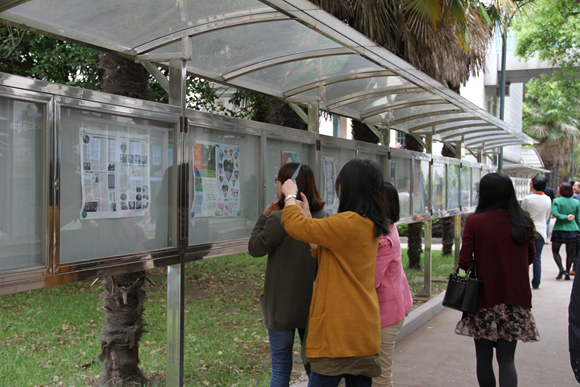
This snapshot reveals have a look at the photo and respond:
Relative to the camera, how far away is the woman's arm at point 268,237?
10.3 ft

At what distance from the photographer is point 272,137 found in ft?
15.1

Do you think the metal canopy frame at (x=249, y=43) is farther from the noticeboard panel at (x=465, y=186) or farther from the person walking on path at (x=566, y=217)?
the noticeboard panel at (x=465, y=186)

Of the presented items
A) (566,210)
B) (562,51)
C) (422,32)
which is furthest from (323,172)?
(562,51)

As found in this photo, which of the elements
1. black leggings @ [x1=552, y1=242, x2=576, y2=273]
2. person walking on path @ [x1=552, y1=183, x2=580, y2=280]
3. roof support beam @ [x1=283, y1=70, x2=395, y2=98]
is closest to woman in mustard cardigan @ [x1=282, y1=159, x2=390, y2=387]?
roof support beam @ [x1=283, y1=70, x2=395, y2=98]

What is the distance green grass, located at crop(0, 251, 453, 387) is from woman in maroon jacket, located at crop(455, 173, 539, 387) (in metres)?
2.13

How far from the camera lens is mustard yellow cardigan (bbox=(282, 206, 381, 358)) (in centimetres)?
262

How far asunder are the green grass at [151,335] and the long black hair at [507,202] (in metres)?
2.65

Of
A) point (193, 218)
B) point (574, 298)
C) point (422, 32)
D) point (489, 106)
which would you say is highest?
point (489, 106)

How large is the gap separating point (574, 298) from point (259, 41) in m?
2.88

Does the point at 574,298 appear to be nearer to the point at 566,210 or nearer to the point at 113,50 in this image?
the point at 113,50

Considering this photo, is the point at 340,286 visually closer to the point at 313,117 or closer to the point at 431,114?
the point at 313,117

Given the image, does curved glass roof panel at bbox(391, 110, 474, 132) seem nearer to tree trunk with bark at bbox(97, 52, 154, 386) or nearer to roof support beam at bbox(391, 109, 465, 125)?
roof support beam at bbox(391, 109, 465, 125)

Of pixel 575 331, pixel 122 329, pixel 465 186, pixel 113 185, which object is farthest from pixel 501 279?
pixel 465 186

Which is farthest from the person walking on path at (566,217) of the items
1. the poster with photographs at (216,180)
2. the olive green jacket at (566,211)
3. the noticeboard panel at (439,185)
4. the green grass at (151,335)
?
the poster with photographs at (216,180)
